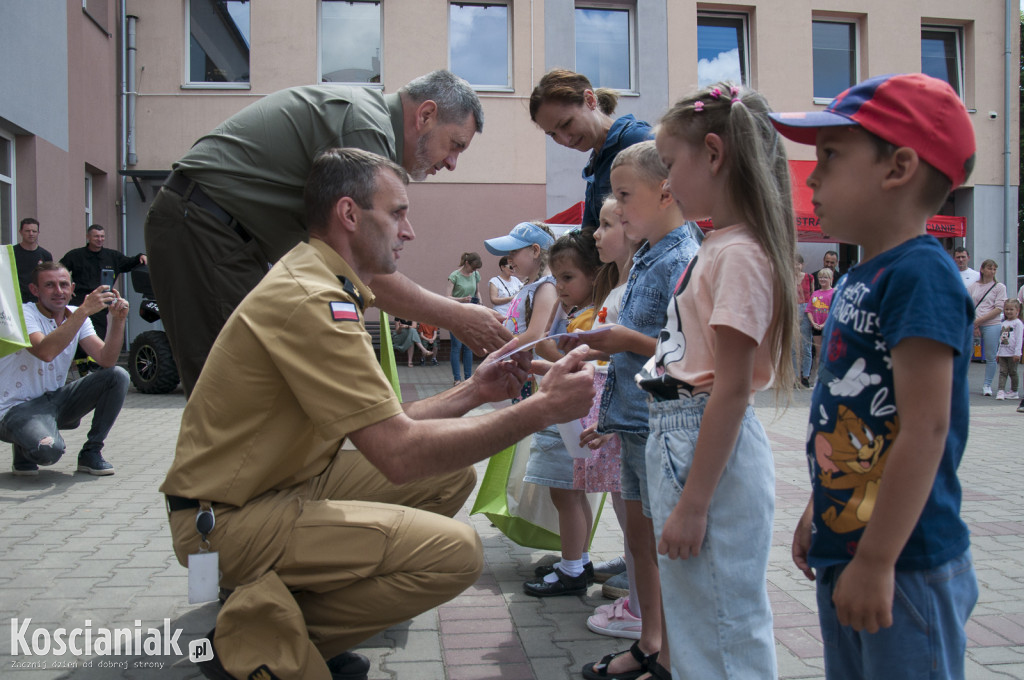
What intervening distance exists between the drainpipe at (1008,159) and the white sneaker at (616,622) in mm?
17170

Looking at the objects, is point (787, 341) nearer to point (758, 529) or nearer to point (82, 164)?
point (758, 529)

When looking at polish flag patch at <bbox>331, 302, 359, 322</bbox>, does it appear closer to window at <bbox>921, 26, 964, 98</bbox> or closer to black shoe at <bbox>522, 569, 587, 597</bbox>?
black shoe at <bbox>522, 569, 587, 597</bbox>

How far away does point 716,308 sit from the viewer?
65.8 inches

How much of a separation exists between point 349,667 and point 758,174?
201cm

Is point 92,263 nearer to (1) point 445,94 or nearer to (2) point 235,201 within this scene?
(2) point 235,201

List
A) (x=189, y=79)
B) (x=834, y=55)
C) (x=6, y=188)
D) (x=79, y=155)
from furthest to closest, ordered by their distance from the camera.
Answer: (x=834, y=55) < (x=189, y=79) < (x=79, y=155) < (x=6, y=188)

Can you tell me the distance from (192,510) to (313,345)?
61 cm

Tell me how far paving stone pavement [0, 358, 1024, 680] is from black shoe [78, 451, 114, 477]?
0.27ft

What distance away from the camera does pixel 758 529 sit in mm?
1752

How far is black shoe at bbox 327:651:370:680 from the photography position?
2.54 m

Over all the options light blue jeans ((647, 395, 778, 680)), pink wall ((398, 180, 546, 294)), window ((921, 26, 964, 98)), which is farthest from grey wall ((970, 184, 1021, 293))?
light blue jeans ((647, 395, 778, 680))

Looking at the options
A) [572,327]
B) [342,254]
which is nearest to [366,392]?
[342,254]

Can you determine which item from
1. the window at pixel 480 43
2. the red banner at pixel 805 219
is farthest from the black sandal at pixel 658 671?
the window at pixel 480 43

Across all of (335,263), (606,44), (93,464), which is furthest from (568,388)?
(606,44)
